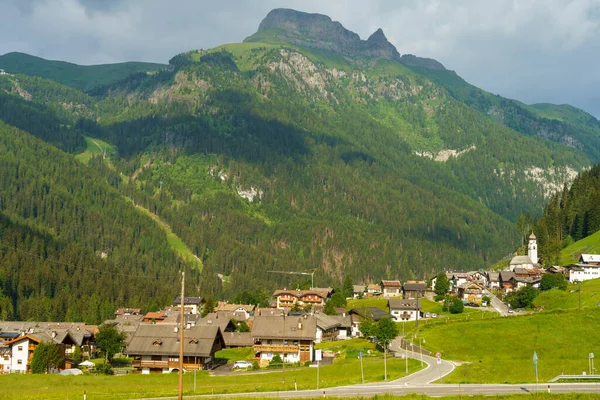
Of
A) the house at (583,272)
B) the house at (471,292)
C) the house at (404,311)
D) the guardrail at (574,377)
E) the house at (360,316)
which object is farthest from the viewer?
the house at (471,292)

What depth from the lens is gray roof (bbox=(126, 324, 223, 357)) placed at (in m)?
108

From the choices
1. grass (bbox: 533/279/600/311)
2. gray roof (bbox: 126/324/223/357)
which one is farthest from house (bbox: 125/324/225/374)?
grass (bbox: 533/279/600/311)

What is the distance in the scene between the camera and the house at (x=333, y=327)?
14525 cm

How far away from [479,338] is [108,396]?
6522cm

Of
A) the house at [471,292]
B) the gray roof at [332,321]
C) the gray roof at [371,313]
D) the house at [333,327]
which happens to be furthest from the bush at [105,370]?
the house at [471,292]

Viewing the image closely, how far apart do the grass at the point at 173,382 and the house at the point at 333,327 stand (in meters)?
39.4

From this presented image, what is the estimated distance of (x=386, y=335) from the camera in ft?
362

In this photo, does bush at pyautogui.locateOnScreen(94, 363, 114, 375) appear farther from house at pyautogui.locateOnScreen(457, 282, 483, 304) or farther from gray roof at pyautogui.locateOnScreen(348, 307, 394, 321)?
house at pyautogui.locateOnScreen(457, 282, 483, 304)

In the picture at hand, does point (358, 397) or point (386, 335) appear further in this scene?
point (386, 335)

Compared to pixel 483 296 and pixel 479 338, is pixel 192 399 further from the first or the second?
pixel 483 296

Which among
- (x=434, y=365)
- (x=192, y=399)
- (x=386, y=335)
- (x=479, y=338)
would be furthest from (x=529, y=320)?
(x=192, y=399)

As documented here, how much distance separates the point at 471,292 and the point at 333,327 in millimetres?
50860

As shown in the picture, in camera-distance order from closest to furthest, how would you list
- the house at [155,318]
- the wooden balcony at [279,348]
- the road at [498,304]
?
the wooden balcony at [279,348], the road at [498,304], the house at [155,318]

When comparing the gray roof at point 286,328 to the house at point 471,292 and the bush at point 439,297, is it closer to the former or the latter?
the house at point 471,292
